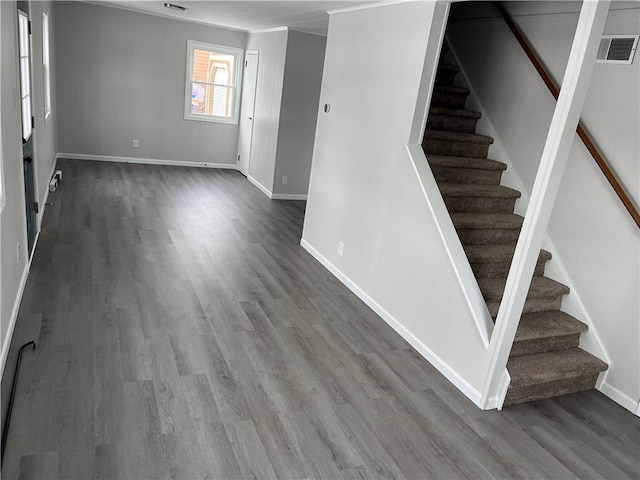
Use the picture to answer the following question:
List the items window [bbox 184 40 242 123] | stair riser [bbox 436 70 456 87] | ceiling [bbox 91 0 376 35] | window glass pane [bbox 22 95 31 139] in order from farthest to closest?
window [bbox 184 40 242 123] < stair riser [bbox 436 70 456 87] < ceiling [bbox 91 0 376 35] < window glass pane [bbox 22 95 31 139]

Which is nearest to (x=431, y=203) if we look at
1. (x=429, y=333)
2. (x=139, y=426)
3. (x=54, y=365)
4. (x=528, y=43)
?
(x=429, y=333)

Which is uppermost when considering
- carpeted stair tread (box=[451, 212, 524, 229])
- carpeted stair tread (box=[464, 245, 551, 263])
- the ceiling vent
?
the ceiling vent

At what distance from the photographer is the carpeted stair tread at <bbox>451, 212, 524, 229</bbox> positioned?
3.53 m

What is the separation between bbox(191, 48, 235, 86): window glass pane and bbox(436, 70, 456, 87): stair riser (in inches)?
191

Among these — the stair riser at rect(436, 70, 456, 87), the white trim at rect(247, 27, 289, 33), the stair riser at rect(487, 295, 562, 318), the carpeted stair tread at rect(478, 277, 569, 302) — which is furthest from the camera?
the white trim at rect(247, 27, 289, 33)

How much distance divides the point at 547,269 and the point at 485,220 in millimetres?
615

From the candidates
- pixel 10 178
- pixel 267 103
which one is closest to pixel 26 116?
pixel 10 178

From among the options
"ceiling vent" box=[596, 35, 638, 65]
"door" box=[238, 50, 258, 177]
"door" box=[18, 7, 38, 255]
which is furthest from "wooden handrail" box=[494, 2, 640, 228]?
"door" box=[238, 50, 258, 177]

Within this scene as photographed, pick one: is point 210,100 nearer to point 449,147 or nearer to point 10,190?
point 449,147

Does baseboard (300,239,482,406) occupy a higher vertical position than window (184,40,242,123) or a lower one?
lower

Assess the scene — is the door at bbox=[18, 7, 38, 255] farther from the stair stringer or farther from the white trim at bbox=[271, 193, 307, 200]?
the stair stringer

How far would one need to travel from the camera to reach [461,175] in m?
3.95

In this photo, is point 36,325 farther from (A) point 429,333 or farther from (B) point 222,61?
(B) point 222,61

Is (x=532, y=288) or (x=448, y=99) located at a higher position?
(x=448, y=99)
